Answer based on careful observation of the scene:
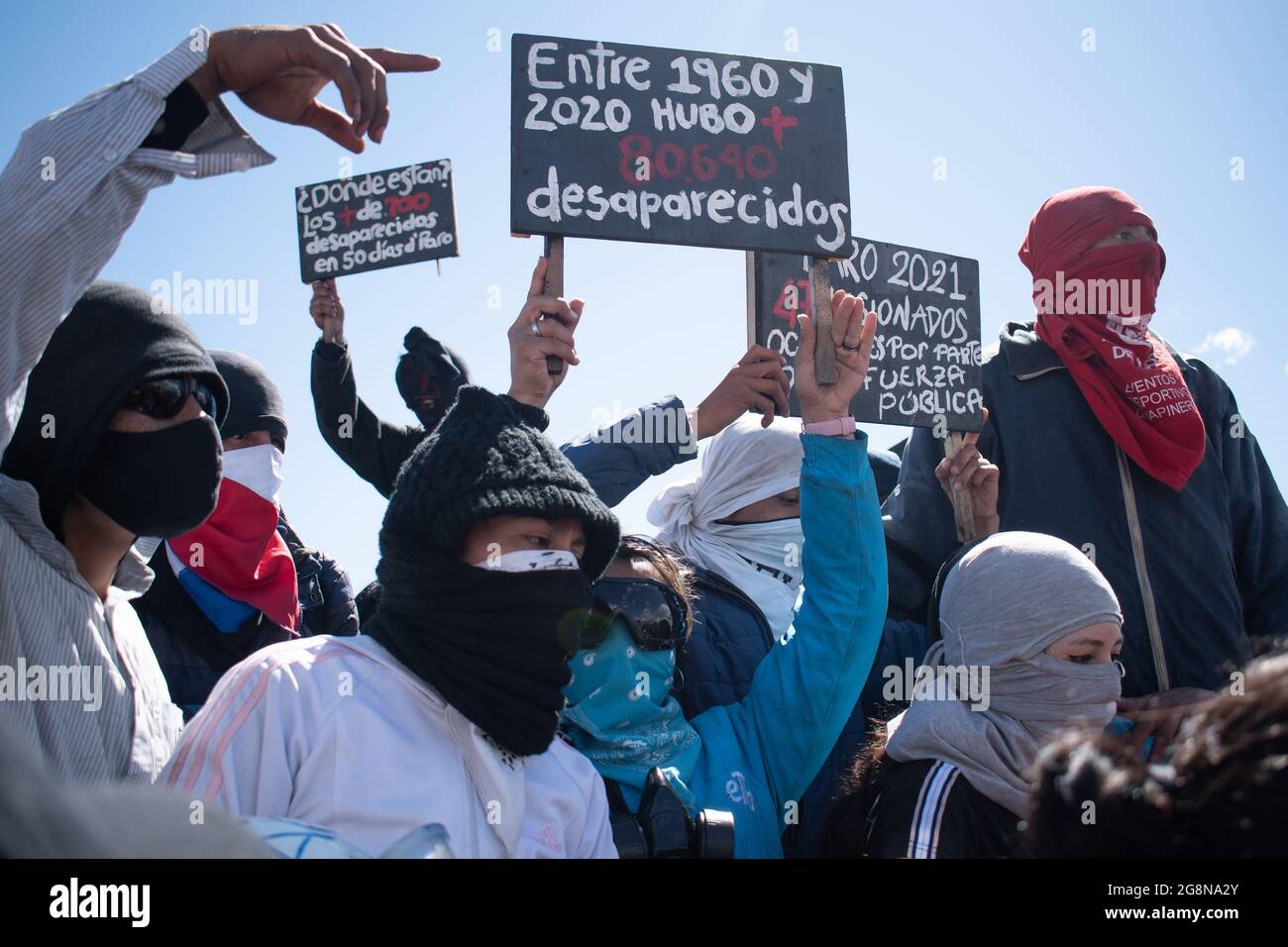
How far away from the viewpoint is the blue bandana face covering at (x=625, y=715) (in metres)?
2.83

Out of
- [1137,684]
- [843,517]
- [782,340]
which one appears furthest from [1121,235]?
[843,517]

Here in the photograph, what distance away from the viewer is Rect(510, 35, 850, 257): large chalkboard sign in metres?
3.34

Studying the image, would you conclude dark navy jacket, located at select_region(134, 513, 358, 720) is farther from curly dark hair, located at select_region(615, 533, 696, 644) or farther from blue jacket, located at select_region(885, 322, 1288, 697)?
blue jacket, located at select_region(885, 322, 1288, 697)

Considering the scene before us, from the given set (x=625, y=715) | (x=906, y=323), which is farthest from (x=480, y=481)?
(x=906, y=323)

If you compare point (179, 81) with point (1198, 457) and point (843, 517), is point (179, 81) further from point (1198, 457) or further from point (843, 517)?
point (1198, 457)

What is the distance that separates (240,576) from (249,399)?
2.06 ft

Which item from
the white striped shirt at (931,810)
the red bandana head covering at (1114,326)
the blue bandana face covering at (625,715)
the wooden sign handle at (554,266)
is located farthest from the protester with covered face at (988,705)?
the wooden sign handle at (554,266)

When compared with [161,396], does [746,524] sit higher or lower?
lower

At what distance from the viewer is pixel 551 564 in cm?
222

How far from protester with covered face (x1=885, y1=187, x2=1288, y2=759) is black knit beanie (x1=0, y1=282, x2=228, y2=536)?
271 cm

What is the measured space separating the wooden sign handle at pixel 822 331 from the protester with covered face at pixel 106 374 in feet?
5.19

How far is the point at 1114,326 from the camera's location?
407 centimetres

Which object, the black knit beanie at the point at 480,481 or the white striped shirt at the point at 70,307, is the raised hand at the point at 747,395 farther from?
the white striped shirt at the point at 70,307

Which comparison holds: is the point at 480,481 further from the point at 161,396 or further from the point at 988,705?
the point at 988,705
